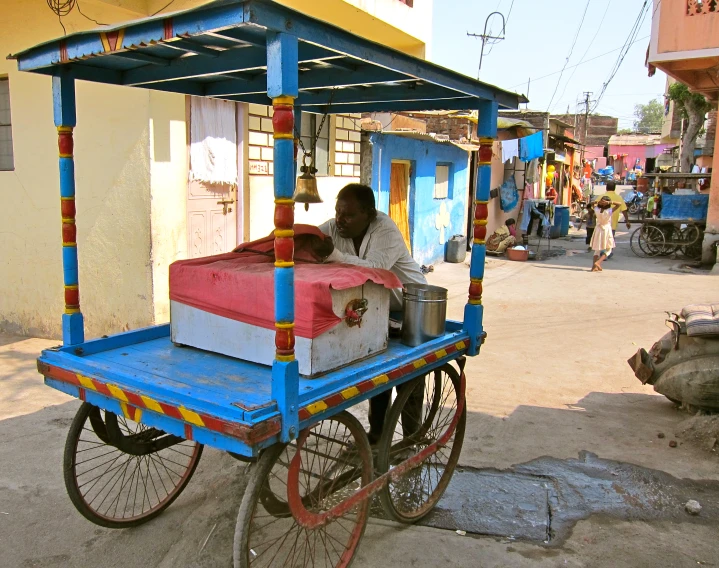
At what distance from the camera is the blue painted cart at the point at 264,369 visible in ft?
7.48

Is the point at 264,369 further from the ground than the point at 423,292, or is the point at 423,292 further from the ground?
the point at 423,292

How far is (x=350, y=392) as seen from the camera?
8.84 ft

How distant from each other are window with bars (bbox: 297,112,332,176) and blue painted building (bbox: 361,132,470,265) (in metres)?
1.20

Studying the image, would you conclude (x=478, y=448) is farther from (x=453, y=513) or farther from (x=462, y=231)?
(x=462, y=231)

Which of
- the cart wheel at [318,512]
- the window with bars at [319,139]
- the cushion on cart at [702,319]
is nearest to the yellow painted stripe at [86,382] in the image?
the cart wheel at [318,512]

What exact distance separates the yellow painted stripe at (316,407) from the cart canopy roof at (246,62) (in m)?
1.42

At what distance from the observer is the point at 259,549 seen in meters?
3.22

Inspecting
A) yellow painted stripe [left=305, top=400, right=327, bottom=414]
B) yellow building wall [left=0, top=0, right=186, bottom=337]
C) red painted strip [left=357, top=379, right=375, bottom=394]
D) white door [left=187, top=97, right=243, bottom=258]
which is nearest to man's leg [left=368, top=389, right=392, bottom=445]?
red painted strip [left=357, top=379, right=375, bottom=394]

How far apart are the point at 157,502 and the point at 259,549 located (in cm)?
82

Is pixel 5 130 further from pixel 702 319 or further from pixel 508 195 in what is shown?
pixel 508 195

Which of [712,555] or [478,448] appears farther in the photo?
[478,448]

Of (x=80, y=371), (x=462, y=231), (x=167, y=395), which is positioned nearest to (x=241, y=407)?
(x=167, y=395)

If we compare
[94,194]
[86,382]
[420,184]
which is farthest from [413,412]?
[420,184]

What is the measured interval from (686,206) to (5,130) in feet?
47.6
